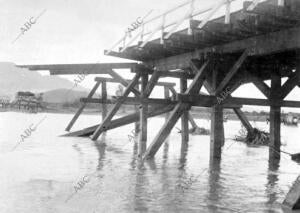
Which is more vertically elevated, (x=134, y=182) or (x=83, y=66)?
(x=83, y=66)

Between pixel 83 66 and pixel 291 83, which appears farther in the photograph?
pixel 83 66

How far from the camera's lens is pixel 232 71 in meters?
9.16

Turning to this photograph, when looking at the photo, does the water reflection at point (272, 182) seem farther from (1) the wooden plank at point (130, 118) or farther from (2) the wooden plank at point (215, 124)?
(1) the wooden plank at point (130, 118)

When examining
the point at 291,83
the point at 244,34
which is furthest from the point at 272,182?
the point at 291,83

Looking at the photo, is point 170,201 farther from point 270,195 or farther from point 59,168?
point 59,168

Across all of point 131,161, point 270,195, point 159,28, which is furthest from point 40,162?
point 270,195

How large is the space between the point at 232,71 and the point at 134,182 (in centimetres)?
345

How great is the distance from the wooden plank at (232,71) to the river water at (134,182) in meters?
1.74

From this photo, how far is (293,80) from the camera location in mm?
10008

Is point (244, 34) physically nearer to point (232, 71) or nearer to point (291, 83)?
point (232, 71)

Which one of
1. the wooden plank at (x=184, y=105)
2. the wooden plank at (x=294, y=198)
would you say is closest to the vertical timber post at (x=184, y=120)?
the wooden plank at (x=184, y=105)

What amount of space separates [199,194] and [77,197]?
1863 millimetres

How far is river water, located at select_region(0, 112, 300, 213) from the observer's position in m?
5.71

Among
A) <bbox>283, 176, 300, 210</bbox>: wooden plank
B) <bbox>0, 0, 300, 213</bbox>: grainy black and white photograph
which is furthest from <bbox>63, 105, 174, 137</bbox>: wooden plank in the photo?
<bbox>283, 176, 300, 210</bbox>: wooden plank
